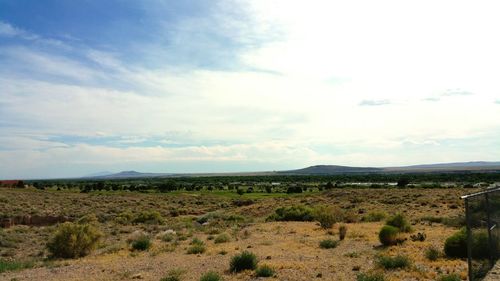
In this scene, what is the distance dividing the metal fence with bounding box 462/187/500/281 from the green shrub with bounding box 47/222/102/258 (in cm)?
1878

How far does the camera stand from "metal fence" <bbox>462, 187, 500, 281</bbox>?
42.9 feet

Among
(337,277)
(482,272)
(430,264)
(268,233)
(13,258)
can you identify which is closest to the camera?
(482,272)

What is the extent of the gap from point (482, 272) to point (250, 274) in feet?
24.9

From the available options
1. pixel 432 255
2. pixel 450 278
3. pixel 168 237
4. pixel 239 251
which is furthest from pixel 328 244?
pixel 168 237

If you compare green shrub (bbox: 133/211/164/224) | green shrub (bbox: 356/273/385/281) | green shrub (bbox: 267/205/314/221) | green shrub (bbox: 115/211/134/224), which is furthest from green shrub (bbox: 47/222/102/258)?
green shrub (bbox: 267/205/314/221)

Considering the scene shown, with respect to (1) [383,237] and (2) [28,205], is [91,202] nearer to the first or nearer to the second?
(2) [28,205]

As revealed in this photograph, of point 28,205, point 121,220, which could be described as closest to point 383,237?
point 121,220

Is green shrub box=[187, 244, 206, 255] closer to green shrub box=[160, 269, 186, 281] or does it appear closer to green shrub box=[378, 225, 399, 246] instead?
green shrub box=[160, 269, 186, 281]

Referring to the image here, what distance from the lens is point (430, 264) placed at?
647 inches

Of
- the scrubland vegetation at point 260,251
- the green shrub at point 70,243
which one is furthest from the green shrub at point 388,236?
the green shrub at point 70,243

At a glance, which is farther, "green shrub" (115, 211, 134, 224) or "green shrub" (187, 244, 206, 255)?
"green shrub" (115, 211, 134, 224)

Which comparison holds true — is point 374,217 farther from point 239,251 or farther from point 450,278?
point 450,278

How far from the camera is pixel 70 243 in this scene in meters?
23.9

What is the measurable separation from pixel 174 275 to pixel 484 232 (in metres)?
10.3
